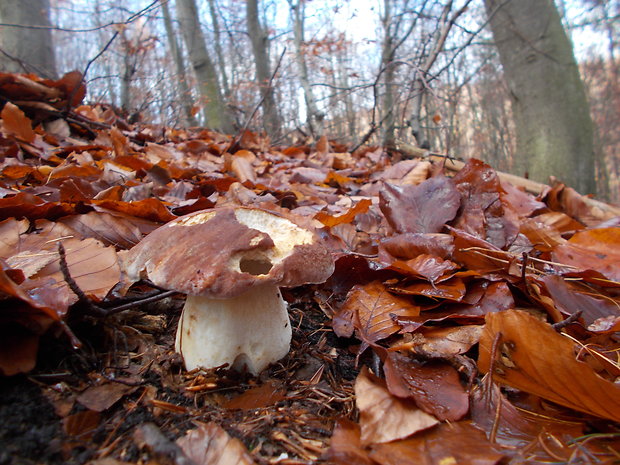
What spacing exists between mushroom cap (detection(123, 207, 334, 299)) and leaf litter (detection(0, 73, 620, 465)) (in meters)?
0.21

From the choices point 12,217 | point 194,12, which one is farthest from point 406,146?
point 194,12

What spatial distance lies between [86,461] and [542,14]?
6.17 meters

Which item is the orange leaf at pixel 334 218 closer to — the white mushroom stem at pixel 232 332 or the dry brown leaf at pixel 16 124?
the white mushroom stem at pixel 232 332

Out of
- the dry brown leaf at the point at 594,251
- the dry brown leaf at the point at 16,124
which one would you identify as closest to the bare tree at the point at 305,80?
the dry brown leaf at the point at 16,124

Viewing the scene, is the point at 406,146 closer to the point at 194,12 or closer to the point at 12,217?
the point at 12,217

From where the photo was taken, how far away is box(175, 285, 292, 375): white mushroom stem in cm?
107

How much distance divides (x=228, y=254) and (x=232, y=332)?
263mm

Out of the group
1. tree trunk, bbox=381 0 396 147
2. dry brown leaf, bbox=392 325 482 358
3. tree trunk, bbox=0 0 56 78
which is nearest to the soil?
dry brown leaf, bbox=392 325 482 358

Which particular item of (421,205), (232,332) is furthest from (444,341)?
(421,205)

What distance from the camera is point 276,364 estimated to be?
44.9 inches

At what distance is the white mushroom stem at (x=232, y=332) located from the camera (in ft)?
3.51

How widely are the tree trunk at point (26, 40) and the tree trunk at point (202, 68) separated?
2.87m

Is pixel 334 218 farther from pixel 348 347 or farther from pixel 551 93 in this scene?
pixel 551 93

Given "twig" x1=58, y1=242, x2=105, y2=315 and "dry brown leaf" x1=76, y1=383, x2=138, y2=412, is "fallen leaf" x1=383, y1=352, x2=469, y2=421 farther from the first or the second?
"twig" x1=58, y1=242, x2=105, y2=315
